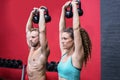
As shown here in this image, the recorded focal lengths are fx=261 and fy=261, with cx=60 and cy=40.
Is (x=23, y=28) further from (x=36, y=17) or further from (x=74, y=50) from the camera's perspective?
(x=74, y=50)

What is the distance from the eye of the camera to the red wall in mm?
3490

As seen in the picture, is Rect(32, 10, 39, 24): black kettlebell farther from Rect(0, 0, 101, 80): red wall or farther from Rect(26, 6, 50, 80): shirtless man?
Rect(0, 0, 101, 80): red wall

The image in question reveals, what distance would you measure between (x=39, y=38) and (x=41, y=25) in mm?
170

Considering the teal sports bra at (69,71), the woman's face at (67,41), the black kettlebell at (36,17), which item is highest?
the black kettlebell at (36,17)

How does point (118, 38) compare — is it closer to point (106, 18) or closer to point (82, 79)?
point (106, 18)

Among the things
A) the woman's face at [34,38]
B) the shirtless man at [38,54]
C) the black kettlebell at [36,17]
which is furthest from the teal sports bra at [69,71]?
the black kettlebell at [36,17]

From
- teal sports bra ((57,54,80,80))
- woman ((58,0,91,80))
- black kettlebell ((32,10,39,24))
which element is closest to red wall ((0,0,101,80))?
black kettlebell ((32,10,39,24))

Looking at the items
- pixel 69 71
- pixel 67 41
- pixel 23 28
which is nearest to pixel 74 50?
pixel 67 41

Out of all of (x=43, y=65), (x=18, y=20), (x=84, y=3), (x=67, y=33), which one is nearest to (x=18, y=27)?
(x=18, y=20)

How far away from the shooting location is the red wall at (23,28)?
11.5 feet

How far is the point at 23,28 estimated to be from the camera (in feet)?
14.6

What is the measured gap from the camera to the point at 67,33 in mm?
2551

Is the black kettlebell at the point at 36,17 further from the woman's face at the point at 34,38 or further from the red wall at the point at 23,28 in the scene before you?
the red wall at the point at 23,28

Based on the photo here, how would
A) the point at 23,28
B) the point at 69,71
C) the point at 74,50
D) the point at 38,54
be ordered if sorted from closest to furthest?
1. the point at 69,71
2. the point at 74,50
3. the point at 38,54
4. the point at 23,28
